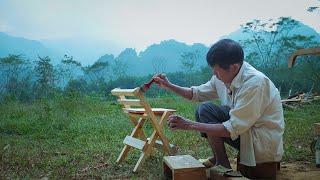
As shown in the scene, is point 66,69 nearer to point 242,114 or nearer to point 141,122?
point 141,122

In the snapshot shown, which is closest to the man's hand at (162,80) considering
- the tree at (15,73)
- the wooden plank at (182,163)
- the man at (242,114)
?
the man at (242,114)

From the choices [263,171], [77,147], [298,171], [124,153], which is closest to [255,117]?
[263,171]

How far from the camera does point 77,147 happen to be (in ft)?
20.7

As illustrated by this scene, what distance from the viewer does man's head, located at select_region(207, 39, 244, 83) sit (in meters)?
2.98

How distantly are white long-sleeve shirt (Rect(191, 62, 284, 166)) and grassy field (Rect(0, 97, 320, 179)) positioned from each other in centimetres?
131

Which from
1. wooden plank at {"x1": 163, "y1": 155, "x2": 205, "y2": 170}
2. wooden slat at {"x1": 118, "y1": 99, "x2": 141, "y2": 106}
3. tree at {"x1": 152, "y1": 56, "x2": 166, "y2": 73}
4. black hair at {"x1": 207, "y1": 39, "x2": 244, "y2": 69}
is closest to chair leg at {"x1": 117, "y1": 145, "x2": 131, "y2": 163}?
wooden slat at {"x1": 118, "y1": 99, "x2": 141, "y2": 106}

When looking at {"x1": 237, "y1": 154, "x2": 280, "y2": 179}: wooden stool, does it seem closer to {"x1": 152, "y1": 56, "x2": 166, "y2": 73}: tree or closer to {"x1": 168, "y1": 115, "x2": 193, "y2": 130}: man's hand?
{"x1": 168, "y1": 115, "x2": 193, "y2": 130}: man's hand

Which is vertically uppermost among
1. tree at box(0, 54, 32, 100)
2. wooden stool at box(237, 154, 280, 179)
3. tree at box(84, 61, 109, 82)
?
wooden stool at box(237, 154, 280, 179)

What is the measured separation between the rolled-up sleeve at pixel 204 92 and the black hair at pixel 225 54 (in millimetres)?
815

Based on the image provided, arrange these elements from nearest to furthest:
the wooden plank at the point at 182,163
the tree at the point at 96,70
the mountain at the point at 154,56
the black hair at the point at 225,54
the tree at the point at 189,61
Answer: the black hair at the point at 225,54 < the wooden plank at the point at 182,163 < the tree at the point at 96,70 < the tree at the point at 189,61 < the mountain at the point at 154,56

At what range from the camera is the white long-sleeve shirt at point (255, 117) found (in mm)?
2924

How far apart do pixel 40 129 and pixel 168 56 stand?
52489mm

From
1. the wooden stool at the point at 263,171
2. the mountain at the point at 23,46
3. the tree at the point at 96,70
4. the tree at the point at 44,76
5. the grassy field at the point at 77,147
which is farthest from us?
the mountain at the point at 23,46

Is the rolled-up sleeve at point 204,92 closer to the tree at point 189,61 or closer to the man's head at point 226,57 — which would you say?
the man's head at point 226,57
